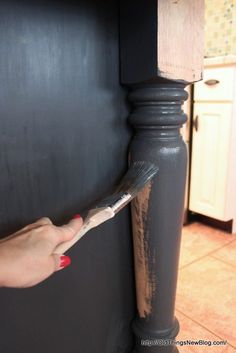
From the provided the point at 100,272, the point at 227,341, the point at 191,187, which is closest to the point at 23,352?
the point at 100,272

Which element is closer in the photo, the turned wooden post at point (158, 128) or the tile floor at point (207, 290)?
the turned wooden post at point (158, 128)

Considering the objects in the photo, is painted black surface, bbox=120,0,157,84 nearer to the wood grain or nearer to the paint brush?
the wood grain

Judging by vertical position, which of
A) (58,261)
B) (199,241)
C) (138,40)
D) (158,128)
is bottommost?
(199,241)

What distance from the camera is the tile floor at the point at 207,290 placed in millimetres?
796

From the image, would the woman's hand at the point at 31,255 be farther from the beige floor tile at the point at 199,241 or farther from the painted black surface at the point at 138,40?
the beige floor tile at the point at 199,241

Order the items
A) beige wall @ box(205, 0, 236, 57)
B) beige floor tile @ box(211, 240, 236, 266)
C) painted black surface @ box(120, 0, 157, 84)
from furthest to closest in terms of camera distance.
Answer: beige wall @ box(205, 0, 236, 57) → beige floor tile @ box(211, 240, 236, 266) → painted black surface @ box(120, 0, 157, 84)

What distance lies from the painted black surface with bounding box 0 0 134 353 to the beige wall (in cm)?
141

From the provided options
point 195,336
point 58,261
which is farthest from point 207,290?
point 58,261

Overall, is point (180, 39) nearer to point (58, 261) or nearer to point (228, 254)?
point (58, 261)

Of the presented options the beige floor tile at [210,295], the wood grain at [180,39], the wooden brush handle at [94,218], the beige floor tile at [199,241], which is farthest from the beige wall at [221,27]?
the wooden brush handle at [94,218]

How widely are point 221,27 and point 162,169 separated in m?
1.51

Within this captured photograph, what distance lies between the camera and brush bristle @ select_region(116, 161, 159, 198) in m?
0.42

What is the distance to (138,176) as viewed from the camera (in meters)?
0.44

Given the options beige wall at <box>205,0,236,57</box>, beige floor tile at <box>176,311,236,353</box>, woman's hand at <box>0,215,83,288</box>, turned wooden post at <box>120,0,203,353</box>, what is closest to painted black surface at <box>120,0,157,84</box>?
turned wooden post at <box>120,0,203,353</box>
